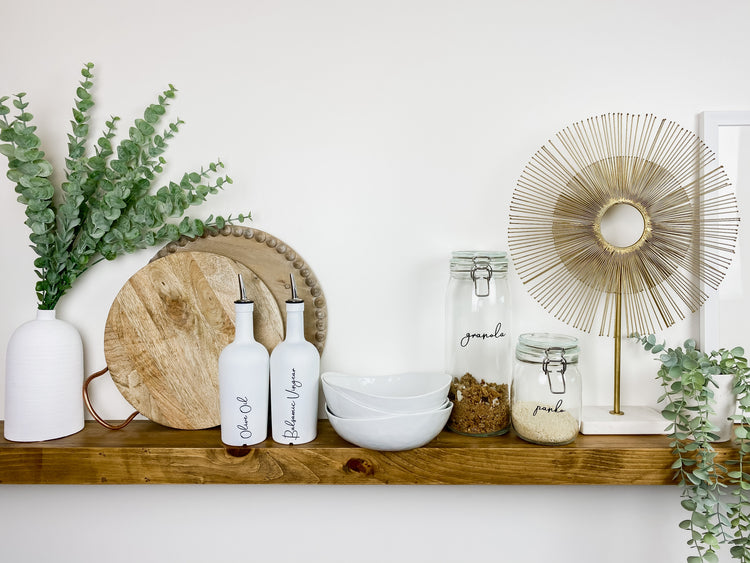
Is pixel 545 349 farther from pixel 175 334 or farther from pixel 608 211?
pixel 175 334

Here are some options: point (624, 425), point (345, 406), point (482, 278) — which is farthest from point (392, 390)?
point (624, 425)

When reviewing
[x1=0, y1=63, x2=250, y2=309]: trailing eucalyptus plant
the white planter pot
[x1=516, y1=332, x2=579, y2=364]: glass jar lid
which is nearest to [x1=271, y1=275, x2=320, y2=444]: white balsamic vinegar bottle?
[x1=0, y1=63, x2=250, y2=309]: trailing eucalyptus plant

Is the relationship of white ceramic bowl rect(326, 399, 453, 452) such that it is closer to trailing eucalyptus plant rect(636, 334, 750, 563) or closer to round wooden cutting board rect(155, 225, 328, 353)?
round wooden cutting board rect(155, 225, 328, 353)

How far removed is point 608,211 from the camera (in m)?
0.93

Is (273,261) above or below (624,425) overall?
above

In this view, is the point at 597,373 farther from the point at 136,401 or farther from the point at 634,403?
the point at 136,401

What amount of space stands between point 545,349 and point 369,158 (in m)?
0.47

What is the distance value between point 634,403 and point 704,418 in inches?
5.5

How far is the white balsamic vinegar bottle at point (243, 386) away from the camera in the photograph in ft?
2.73

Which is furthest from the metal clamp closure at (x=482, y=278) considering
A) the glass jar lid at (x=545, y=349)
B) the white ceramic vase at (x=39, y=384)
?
the white ceramic vase at (x=39, y=384)

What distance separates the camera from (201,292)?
36.2 inches

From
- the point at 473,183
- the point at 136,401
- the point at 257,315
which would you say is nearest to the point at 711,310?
the point at 473,183

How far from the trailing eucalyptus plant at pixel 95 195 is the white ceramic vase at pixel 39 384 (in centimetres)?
6

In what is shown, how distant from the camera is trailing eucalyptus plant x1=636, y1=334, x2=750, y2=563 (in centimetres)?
77
